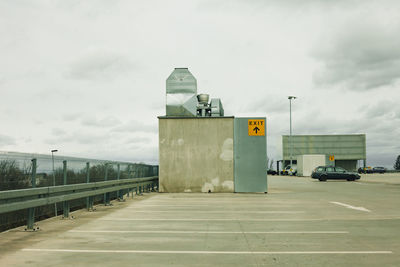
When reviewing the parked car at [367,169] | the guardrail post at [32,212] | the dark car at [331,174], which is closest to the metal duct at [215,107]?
the guardrail post at [32,212]

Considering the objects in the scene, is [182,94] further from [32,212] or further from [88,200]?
[32,212]

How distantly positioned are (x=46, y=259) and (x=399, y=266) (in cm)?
526

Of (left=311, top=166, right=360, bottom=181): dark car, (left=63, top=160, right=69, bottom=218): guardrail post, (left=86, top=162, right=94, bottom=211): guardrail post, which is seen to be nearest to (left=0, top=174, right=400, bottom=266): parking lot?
A: (left=63, top=160, right=69, bottom=218): guardrail post

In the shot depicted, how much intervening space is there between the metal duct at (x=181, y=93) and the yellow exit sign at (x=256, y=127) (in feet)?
12.3

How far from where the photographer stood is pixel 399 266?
6.07 meters

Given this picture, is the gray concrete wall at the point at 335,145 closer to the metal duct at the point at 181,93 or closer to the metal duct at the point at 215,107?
the metal duct at the point at 215,107

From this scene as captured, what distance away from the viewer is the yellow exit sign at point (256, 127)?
2353 centimetres

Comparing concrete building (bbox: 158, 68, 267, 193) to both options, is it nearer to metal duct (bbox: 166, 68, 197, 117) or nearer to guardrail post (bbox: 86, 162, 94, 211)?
metal duct (bbox: 166, 68, 197, 117)

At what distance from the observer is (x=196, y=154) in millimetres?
24000

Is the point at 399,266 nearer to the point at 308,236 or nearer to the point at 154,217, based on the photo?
the point at 308,236

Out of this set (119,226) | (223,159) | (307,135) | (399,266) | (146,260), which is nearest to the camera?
(399,266)

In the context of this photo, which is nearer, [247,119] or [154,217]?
[154,217]

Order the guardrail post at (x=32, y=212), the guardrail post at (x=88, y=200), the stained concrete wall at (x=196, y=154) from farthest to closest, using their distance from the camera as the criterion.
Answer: the stained concrete wall at (x=196, y=154)
the guardrail post at (x=88, y=200)
the guardrail post at (x=32, y=212)

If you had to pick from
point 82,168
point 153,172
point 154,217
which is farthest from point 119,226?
point 153,172
